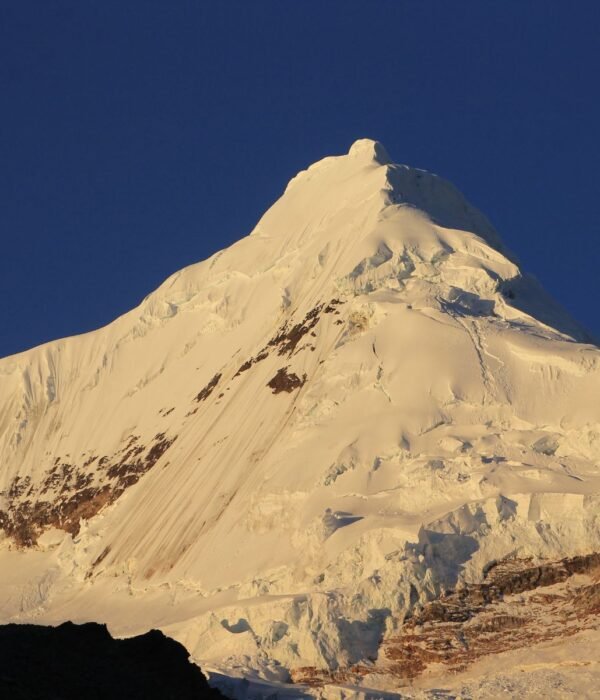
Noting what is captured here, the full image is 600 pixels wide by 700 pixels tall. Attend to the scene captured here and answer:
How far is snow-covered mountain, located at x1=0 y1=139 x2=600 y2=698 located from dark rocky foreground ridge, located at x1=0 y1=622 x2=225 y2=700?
6.78 metres

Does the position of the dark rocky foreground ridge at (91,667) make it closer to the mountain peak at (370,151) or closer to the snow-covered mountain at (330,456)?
the snow-covered mountain at (330,456)

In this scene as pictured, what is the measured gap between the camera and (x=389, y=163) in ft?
411

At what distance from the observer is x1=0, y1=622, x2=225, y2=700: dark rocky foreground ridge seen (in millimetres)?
50500

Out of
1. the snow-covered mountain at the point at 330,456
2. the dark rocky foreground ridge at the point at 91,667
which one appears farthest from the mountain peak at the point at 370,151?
the dark rocky foreground ridge at the point at 91,667

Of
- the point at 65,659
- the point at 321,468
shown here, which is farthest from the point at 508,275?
the point at 65,659

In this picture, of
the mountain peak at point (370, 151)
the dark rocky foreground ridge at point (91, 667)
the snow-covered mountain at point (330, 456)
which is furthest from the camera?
the mountain peak at point (370, 151)

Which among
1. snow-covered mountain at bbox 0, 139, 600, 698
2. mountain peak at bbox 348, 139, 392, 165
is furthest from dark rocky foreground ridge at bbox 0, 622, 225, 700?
mountain peak at bbox 348, 139, 392, 165

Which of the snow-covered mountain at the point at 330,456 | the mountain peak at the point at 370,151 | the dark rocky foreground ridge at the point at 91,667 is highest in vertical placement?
the mountain peak at the point at 370,151

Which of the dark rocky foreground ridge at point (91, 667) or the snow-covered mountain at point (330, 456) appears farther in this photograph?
the snow-covered mountain at point (330, 456)

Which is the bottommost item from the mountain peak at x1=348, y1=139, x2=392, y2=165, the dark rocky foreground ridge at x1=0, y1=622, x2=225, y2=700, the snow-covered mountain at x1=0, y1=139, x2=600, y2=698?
the dark rocky foreground ridge at x1=0, y1=622, x2=225, y2=700

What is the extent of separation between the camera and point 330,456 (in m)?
84.2

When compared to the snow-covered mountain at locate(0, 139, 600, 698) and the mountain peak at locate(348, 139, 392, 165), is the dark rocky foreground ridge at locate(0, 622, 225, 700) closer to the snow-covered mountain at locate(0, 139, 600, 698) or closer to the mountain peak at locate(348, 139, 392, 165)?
the snow-covered mountain at locate(0, 139, 600, 698)

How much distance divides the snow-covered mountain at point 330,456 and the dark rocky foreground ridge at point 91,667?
6.78m

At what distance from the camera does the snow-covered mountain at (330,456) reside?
69750 mm
